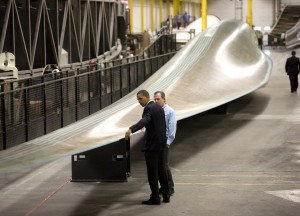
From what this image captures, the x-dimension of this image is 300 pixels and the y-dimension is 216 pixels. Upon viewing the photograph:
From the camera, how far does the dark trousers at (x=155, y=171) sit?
8531mm

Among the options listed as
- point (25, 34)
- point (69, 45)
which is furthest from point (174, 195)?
point (69, 45)

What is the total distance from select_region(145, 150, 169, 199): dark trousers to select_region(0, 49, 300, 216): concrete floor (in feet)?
0.75

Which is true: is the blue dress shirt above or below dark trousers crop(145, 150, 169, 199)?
above

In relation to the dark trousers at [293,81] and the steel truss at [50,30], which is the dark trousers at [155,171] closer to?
the steel truss at [50,30]

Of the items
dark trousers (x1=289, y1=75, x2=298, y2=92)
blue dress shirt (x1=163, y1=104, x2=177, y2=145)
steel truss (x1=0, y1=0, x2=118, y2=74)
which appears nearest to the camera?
blue dress shirt (x1=163, y1=104, x2=177, y2=145)

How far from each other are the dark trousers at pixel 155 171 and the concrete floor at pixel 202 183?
23 cm

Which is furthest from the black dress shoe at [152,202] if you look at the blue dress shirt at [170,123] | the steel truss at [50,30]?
the steel truss at [50,30]

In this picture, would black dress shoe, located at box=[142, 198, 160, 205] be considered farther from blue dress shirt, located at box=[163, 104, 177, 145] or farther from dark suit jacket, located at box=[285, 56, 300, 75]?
dark suit jacket, located at box=[285, 56, 300, 75]

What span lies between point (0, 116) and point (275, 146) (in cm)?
545

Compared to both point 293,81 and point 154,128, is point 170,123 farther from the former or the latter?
point 293,81

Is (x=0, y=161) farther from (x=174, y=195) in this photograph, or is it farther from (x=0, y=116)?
(x=0, y=116)

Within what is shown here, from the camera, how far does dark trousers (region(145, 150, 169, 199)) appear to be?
853cm

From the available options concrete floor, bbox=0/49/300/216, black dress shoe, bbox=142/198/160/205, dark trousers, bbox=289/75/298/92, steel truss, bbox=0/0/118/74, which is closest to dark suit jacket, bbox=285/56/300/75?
dark trousers, bbox=289/75/298/92

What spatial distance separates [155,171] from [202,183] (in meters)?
1.55
